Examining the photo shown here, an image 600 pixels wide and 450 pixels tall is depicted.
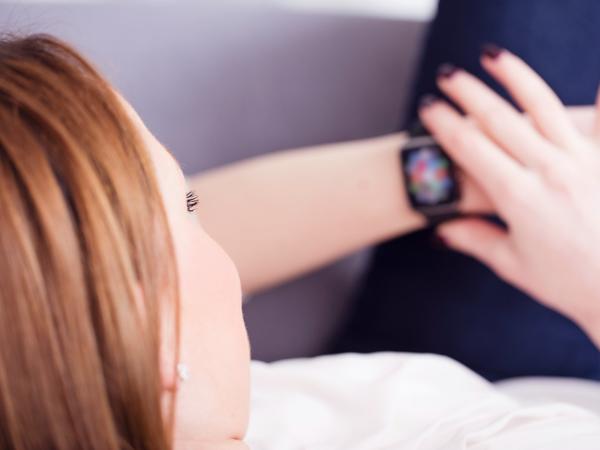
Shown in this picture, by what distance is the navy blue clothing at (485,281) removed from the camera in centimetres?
90

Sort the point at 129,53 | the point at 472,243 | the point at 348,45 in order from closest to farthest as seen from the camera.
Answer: the point at 472,243 < the point at 129,53 < the point at 348,45

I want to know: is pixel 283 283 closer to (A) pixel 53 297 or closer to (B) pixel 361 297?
(B) pixel 361 297

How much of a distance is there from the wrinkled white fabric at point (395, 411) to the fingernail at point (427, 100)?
37cm

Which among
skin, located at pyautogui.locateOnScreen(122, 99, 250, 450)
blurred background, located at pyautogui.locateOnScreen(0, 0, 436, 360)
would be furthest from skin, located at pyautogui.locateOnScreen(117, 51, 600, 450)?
blurred background, located at pyautogui.locateOnScreen(0, 0, 436, 360)

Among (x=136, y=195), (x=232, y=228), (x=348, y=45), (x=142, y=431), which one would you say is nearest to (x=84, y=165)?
(x=136, y=195)

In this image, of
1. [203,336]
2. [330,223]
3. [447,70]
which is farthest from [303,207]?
[203,336]

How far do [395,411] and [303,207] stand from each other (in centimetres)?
35

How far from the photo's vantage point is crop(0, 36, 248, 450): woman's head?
1.34 feet

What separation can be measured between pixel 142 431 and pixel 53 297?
0.11m

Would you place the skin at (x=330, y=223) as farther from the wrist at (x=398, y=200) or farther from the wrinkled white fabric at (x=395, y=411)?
the wrinkled white fabric at (x=395, y=411)

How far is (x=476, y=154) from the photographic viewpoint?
855 millimetres

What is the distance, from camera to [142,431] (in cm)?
45

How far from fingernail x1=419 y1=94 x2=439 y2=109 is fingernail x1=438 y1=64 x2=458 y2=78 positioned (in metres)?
0.04

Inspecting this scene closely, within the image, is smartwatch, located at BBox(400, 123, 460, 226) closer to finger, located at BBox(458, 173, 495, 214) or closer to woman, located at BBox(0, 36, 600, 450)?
finger, located at BBox(458, 173, 495, 214)
